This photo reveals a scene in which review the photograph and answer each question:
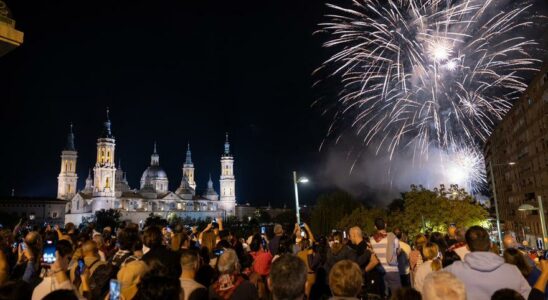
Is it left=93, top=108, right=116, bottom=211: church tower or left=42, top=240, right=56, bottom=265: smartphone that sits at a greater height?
left=93, top=108, right=116, bottom=211: church tower

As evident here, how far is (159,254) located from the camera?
5961 mm

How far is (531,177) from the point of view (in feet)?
173

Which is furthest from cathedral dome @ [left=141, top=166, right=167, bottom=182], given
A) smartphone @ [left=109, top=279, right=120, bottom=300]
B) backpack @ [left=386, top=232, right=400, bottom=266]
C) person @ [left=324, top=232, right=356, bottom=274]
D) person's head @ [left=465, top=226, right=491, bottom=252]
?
person's head @ [left=465, top=226, right=491, bottom=252]

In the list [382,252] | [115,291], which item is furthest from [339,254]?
[115,291]

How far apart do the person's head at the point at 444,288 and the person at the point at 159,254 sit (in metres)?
2.88

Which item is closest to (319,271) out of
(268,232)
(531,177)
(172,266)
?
(268,232)

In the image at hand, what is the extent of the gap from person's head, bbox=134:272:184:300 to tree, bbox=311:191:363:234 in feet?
211

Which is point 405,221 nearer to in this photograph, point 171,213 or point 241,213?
point 171,213

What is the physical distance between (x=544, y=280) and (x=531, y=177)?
183 feet

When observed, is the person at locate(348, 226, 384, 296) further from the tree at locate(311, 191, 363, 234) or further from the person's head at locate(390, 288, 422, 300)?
the tree at locate(311, 191, 363, 234)

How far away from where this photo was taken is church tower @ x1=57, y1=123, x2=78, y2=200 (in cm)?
11150

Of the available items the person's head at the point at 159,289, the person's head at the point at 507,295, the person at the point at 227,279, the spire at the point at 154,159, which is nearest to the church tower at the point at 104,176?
the spire at the point at 154,159

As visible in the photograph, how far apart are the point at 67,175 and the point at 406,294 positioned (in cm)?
12166

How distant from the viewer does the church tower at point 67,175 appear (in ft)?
366
